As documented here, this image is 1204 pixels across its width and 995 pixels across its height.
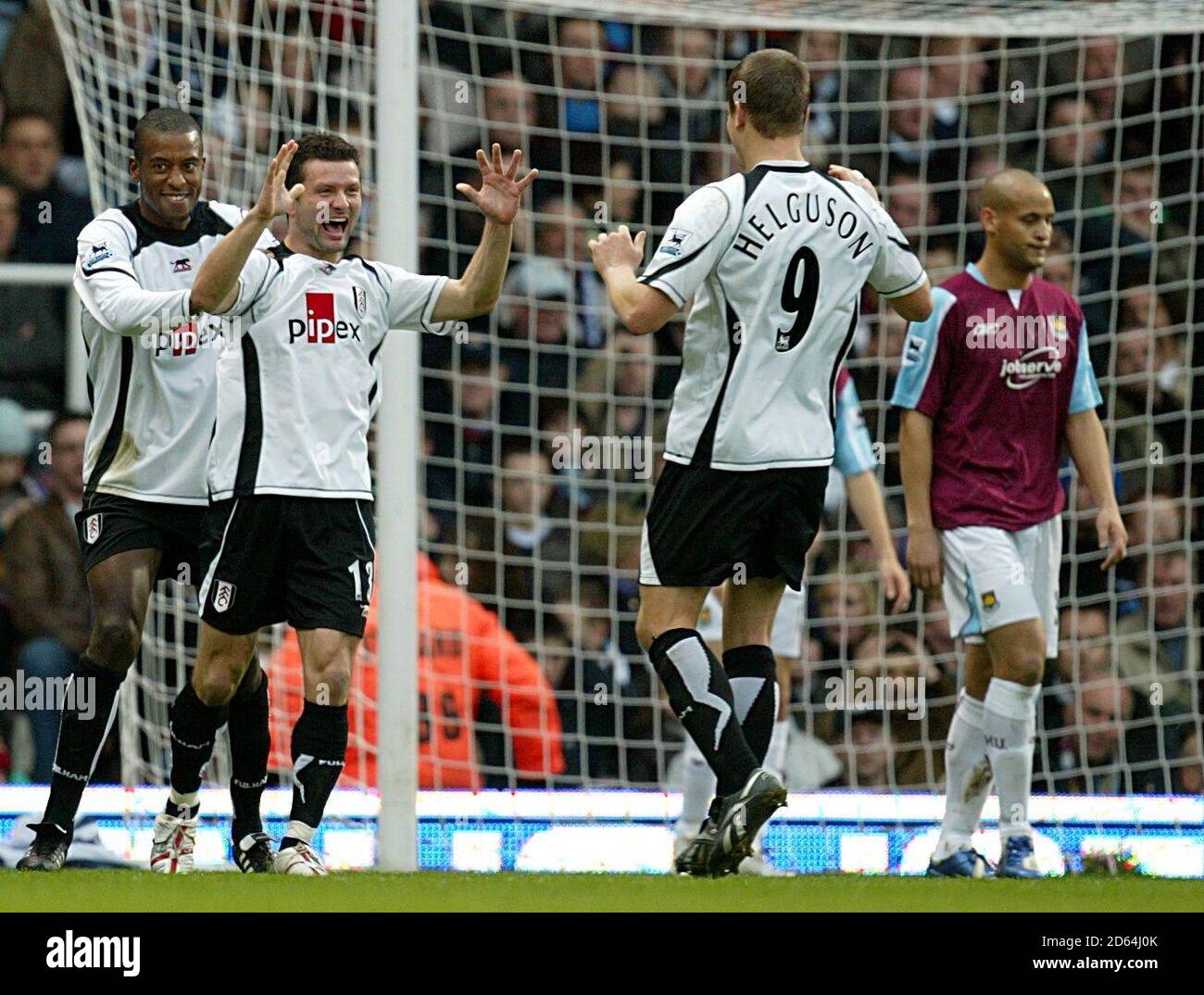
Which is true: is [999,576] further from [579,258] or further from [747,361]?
[579,258]

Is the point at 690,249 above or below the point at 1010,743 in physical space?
above

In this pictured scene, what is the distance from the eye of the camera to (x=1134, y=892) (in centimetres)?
606

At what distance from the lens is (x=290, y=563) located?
6.09 meters

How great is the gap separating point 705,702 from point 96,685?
68.9 inches

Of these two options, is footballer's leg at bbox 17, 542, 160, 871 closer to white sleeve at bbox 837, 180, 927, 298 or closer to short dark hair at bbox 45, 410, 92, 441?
white sleeve at bbox 837, 180, 927, 298

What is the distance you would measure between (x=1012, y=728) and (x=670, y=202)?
4504 millimetres

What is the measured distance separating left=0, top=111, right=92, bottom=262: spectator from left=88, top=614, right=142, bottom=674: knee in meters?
6.12

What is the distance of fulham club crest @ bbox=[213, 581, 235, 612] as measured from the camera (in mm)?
6098

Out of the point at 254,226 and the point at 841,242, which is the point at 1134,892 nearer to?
the point at 841,242

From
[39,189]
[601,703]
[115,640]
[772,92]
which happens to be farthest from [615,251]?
[39,189]

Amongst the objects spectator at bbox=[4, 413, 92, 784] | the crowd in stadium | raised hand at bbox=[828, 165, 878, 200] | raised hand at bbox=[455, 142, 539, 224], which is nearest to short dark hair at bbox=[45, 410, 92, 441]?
spectator at bbox=[4, 413, 92, 784]
